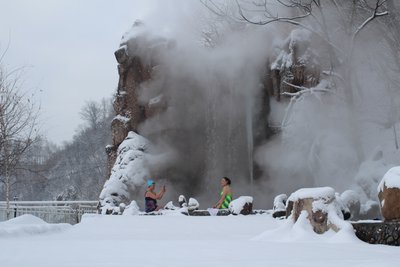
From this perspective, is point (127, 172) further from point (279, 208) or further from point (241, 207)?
point (279, 208)

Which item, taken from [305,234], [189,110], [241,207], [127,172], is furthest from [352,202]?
[189,110]

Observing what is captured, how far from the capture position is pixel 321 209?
6691 millimetres

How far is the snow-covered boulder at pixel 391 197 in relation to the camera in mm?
6438

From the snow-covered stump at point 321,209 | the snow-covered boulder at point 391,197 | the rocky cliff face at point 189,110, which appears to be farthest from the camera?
the rocky cliff face at point 189,110

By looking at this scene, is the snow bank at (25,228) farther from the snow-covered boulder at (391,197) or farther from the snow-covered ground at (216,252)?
the snow-covered boulder at (391,197)

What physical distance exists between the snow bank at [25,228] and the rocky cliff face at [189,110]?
46.1 feet

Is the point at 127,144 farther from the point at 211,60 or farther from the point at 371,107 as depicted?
the point at 371,107

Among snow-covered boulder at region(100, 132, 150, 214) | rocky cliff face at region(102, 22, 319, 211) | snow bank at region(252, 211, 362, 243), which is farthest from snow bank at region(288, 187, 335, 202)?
rocky cliff face at region(102, 22, 319, 211)

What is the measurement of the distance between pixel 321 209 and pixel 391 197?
0.92 meters

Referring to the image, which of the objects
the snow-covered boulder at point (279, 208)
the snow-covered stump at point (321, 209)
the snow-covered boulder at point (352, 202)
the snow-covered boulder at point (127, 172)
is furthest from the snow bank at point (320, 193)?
the snow-covered boulder at point (127, 172)

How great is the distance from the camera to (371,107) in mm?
19094

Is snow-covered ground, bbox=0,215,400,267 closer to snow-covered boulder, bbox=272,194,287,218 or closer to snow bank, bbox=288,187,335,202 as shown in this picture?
snow bank, bbox=288,187,335,202

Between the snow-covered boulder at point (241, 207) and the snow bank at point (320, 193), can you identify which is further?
the snow-covered boulder at point (241, 207)

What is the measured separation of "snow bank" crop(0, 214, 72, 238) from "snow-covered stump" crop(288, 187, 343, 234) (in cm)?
407
